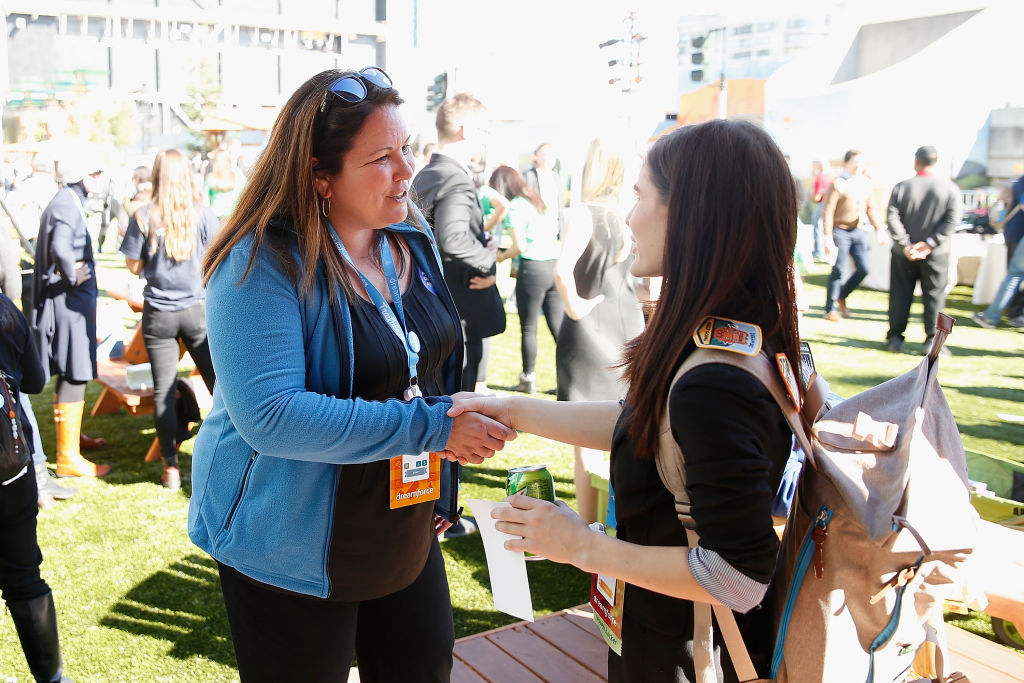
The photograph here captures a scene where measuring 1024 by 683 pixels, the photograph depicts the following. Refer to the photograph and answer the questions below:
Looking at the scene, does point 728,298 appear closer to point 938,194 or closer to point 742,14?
point 938,194

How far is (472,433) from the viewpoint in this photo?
180 cm

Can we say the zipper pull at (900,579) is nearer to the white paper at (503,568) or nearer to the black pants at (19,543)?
the white paper at (503,568)

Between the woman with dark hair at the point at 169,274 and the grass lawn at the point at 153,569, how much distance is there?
20.2 inches

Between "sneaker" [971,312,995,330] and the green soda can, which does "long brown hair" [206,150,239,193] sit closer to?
the green soda can

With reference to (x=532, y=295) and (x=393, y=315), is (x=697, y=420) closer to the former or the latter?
(x=393, y=315)

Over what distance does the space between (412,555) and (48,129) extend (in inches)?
226

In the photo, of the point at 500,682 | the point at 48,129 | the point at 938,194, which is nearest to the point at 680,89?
the point at 938,194

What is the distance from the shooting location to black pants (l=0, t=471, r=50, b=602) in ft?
8.93

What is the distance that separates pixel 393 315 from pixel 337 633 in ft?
2.33

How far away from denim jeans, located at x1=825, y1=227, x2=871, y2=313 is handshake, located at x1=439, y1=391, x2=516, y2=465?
1040 centimetres

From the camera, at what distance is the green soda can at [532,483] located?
171cm

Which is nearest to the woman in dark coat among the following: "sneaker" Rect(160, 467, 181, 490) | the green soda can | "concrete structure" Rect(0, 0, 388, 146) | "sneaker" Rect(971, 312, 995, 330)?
"sneaker" Rect(160, 467, 181, 490)

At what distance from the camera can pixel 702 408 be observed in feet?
4.17

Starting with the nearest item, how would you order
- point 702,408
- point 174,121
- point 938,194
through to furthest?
point 702,408
point 938,194
point 174,121
